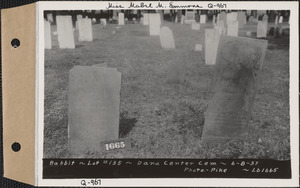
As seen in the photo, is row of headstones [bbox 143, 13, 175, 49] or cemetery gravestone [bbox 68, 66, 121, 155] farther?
row of headstones [bbox 143, 13, 175, 49]

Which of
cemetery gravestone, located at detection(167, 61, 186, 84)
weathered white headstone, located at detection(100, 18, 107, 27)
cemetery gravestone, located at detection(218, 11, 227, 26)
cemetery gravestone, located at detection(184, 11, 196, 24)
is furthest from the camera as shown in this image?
weathered white headstone, located at detection(100, 18, 107, 27)

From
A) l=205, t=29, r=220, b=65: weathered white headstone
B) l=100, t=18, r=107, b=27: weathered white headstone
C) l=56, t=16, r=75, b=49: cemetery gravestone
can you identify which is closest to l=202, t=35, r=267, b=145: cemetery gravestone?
l=205, t=29, r=220, b=65: weathered white headstone

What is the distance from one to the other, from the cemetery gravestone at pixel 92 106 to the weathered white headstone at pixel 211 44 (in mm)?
2042

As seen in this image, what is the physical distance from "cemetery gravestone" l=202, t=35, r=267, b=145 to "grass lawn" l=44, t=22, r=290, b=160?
0.17m

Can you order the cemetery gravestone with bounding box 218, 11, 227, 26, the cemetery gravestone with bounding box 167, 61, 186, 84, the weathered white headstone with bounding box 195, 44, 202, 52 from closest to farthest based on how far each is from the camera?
the cemetery gravestone with bounding box 218, 11, 227, 26
the cemetery gravestone with bounding box 167, 61, 186, 84
the weathered white headstone with bounding box 195, 44, 202, 52

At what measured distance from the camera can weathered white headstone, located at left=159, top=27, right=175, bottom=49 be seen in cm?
433

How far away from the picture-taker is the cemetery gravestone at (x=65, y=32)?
4.18 m

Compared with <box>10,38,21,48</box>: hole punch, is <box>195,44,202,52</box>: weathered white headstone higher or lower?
lower

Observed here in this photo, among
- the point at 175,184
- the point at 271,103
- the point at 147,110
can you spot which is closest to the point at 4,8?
the point at 147,110

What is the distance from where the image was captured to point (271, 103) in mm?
3344

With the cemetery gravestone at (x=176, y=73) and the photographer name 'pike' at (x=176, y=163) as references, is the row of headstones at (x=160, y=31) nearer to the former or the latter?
the cemetery gravestone at (x=176, y=73)

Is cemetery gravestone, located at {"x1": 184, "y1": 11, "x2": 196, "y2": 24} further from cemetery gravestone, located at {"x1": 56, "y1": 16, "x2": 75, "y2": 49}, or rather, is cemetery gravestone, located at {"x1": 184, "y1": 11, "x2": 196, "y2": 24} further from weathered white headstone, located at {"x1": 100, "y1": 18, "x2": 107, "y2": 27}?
cemetery gravestone, located at {"x1": 56, "y1": 16, "x2": 75, "y2": 49}

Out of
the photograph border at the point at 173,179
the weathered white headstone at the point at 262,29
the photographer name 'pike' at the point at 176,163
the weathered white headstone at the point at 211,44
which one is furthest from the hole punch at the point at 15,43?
the weathered white headstone at the point at 262,29

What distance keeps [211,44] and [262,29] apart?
1.20 m
